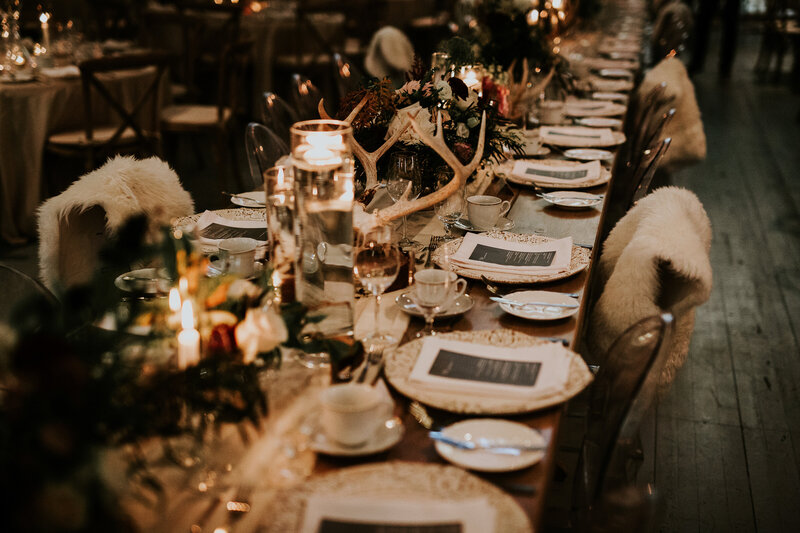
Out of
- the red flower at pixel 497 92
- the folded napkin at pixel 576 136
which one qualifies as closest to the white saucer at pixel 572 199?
the red flower at pixel 497 92

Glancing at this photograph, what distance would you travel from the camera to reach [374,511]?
0.92 meters

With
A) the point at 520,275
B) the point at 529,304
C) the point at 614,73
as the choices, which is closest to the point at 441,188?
the point at 520,275

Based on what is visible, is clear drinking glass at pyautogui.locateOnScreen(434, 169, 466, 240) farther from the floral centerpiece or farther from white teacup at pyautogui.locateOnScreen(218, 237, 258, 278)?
white teacup at pyautogui.locateOnScreen(218, 237, 258, 278)

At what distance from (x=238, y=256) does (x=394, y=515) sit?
837 millimetres

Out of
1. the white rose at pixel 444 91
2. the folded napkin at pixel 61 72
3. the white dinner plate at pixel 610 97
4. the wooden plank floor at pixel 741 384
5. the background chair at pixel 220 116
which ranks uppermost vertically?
the white rose at pixel 444 91

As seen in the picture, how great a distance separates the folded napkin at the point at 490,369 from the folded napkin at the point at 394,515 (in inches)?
10.9

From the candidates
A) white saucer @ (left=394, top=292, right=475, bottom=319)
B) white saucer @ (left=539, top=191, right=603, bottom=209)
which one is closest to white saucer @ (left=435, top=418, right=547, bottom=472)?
white saucer @ (left=394, top=292, right=475, bottom=319)

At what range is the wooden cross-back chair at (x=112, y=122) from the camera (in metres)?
3.72

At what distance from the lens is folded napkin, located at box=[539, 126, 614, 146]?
9.71ft

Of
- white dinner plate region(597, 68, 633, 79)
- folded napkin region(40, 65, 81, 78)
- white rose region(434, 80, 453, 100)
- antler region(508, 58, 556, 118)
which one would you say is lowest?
folded napkin region(40, 65, 81, 78)

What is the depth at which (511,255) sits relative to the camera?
1.80 metres

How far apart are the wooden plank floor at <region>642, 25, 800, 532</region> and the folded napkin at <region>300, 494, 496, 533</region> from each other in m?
Result: 1.39

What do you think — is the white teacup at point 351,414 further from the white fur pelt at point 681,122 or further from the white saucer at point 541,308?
the white fur pelt at point 681,122

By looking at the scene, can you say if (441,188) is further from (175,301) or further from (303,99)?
(303,99)
